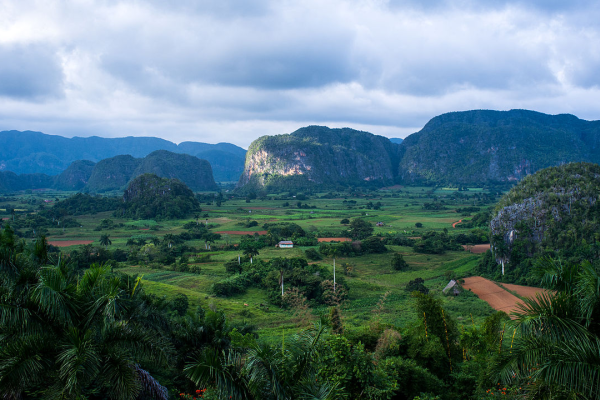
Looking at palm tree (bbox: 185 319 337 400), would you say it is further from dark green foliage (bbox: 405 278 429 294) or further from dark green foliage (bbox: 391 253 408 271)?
dark green foliage (bbox: 391 253 408 271)

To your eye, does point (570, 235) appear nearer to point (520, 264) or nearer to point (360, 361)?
point (520, 264)

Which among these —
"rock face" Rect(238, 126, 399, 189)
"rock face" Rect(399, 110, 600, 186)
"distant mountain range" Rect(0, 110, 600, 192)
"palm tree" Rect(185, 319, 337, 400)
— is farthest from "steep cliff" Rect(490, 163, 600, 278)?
→ "rock face" Rect(399, 110, 600, 186)

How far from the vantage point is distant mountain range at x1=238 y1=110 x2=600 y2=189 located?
146m

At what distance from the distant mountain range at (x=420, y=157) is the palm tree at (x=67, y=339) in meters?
129

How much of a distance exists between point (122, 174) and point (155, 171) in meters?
20.3

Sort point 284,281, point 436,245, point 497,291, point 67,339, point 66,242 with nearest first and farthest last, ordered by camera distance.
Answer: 1. point 67,339
2. point 284,281
3. point 497,291
4. point 436,245
5. point 66,242

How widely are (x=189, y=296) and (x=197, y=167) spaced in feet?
499

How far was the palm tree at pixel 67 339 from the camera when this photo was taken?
5.50 meters

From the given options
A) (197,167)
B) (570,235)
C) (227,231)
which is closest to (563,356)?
(570,235)

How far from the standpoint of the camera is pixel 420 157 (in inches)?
6767

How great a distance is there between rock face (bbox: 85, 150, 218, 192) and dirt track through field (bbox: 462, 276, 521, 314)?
141 m

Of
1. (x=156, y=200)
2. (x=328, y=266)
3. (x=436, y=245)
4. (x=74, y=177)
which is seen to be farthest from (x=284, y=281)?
(x=74, y=177)

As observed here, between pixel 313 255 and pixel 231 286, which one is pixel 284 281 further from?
pixel 313 255

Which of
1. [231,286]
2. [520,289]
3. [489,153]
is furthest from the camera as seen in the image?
[489,153]
